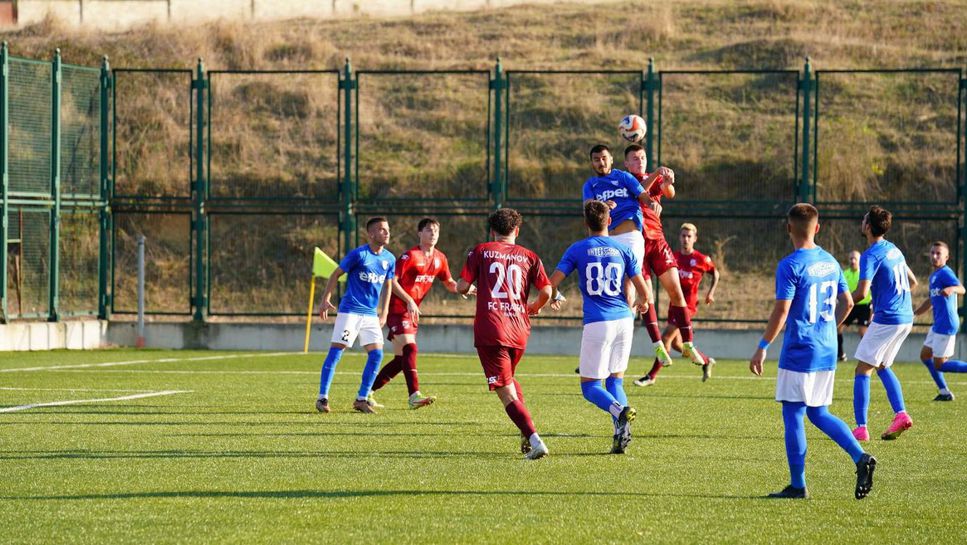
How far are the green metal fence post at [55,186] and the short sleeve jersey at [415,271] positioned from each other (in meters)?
11.4

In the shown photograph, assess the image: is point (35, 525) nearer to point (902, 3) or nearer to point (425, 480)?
point (425, 480)

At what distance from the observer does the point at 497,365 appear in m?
10.3

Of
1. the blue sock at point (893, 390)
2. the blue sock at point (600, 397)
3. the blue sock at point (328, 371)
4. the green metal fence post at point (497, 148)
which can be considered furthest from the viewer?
the green metal fence post at point (497, 148)

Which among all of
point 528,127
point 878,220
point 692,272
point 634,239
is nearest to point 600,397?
point 878,220

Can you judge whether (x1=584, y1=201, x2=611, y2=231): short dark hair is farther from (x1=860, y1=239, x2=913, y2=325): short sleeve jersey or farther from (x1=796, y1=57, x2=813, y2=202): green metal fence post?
(x1=796, y1=57, x2=813, y2=202): green metal fence post

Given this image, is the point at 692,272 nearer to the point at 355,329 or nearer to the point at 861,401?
the point at 355,329

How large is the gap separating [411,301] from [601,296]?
3.59 metres

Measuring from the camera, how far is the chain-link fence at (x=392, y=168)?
24609 mm

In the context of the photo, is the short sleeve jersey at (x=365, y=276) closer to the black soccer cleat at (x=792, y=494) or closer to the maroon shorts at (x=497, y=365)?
the maroon shorts at (x=497, y=365)

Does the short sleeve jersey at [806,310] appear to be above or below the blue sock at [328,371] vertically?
above

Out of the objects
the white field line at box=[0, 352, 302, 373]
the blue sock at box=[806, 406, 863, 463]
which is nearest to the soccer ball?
the blue sock at box=[806, 406, 863, 463]

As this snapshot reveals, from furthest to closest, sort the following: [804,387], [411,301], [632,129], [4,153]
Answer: [4,153], [411,301], [632,129], [804,387]

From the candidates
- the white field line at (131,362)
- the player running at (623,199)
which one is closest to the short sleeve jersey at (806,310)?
the player running at (623,199)

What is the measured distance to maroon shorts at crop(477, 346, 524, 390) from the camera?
404 inches
